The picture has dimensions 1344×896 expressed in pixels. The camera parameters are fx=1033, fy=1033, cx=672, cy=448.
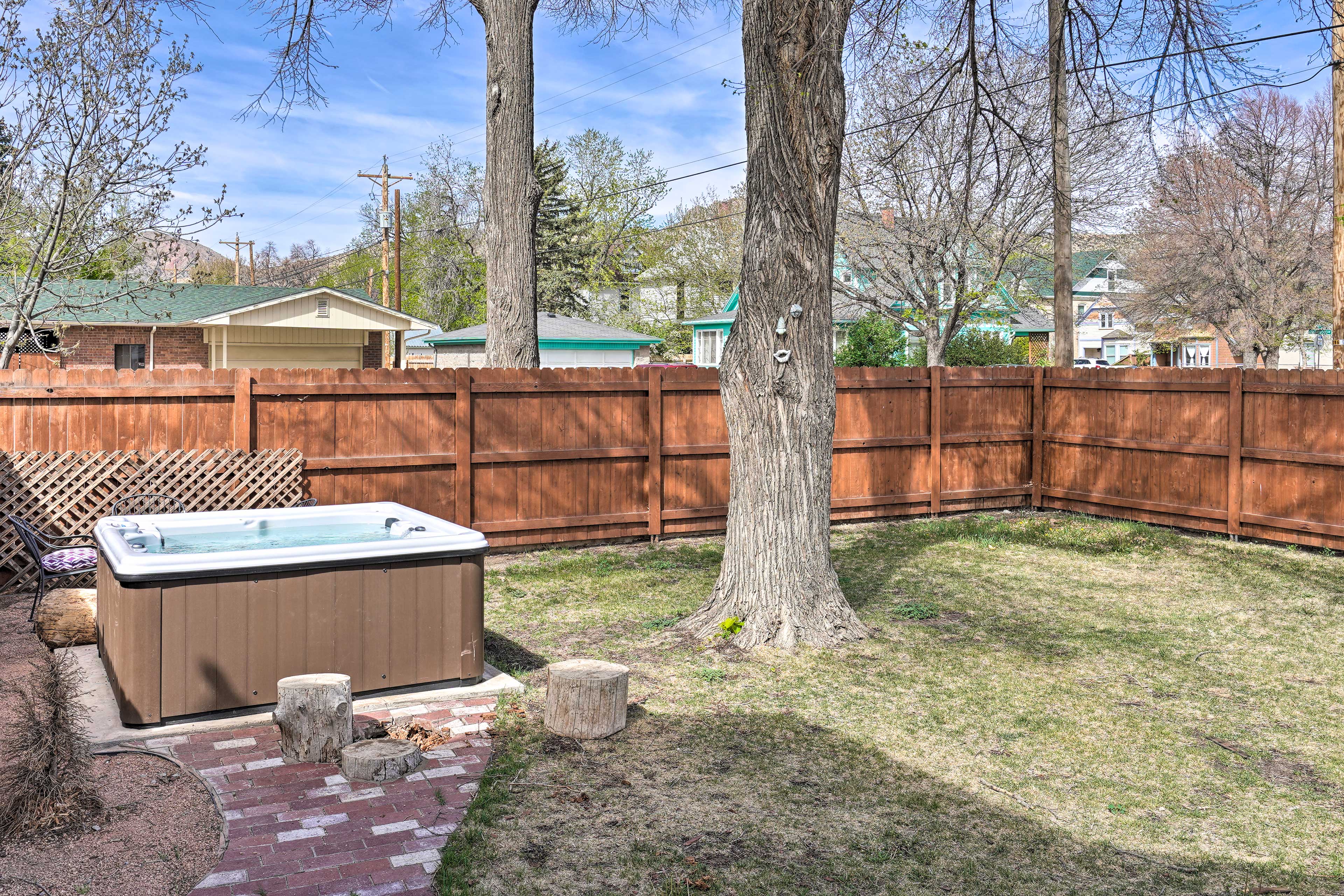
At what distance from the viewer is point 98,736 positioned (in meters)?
4.95

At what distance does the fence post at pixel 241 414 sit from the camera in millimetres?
8867

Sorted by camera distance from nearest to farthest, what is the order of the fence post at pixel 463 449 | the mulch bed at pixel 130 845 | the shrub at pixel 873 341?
the mulch bed at pixel 130 845 < the fence post at pixel 463 449 < the shrub at pixel 873 341

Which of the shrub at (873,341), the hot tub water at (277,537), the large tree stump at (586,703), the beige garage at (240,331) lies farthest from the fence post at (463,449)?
the shrub at (873,341)

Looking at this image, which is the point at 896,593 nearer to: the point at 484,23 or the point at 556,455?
the point at 556,455

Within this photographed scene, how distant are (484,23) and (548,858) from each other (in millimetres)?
9900

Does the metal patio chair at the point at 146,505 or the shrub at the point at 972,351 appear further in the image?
the shrub at the point at 972,351

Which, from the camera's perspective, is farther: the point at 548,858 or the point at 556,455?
the point at 556,455

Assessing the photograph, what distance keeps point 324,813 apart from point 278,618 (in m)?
1.52

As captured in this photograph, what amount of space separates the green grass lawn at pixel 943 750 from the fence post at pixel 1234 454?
74.1 inches

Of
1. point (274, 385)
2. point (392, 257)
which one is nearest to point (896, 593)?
point (274, 385)

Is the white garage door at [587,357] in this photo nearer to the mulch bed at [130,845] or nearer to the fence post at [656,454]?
the fence post at [656,454]

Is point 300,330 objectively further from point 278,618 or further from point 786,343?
point 278,618

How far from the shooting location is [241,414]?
29.1 ft

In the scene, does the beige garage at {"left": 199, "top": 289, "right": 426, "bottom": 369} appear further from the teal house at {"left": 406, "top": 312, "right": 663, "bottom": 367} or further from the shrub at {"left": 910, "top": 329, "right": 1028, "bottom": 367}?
the shrub at {"left": 910, "top": 329, "right": 1028, "bottom": 367}
